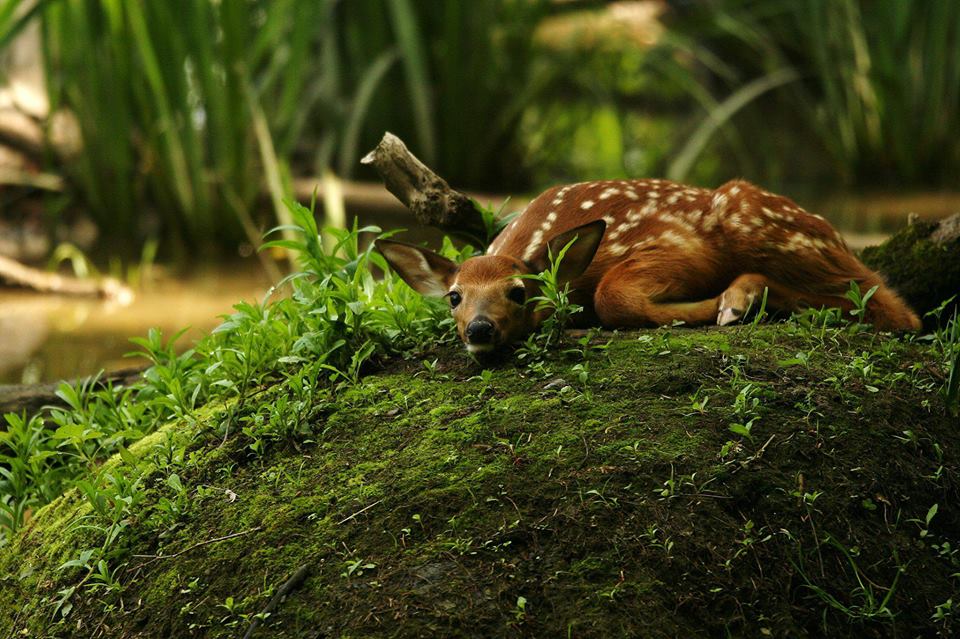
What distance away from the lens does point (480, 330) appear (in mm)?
2928

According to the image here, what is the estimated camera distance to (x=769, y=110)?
9.83 metres

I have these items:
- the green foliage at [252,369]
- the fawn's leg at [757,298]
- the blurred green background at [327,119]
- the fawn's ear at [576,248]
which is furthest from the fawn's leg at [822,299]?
the blurred green background at [327,119]

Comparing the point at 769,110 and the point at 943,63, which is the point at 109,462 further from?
the point at 769,110


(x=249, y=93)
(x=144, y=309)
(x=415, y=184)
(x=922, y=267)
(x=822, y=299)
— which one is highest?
(x=415, y=184)

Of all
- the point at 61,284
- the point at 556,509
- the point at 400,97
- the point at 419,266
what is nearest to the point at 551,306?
the point at 419,266

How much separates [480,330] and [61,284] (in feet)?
14.5

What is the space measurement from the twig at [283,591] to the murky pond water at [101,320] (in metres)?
2.64

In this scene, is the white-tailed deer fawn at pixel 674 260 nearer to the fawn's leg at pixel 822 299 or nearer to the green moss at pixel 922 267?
the fawn's leg at pixel 822 299

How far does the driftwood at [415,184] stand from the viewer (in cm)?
361

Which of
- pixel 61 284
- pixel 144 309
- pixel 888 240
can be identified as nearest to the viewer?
pixel 888 240

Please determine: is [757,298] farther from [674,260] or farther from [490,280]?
[490,280]

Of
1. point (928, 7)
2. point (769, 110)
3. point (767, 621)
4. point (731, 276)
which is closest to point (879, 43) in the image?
point (928, 7)

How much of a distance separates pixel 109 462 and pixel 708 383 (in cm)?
181

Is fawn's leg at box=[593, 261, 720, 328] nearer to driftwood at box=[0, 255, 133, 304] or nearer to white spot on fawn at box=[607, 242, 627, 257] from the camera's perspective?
white spot on fawn at box=[607, 242, 627, 257]
